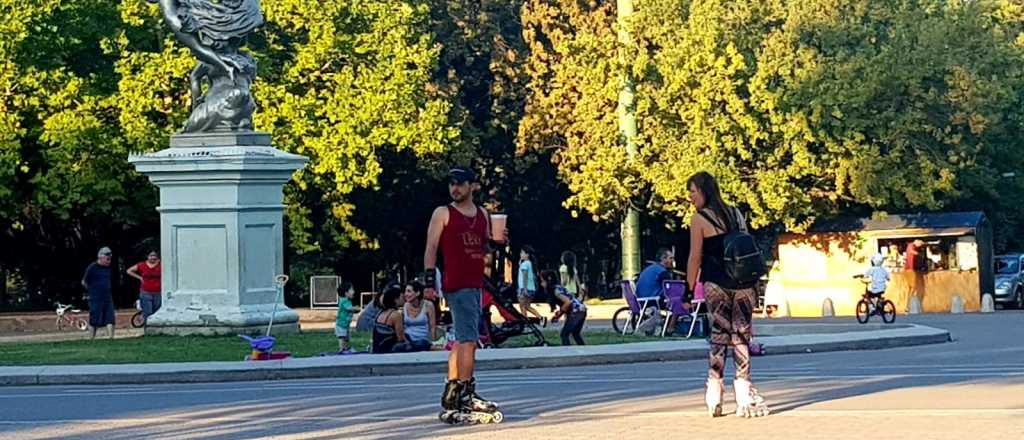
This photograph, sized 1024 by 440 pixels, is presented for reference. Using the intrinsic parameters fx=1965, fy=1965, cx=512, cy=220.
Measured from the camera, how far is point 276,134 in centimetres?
4909

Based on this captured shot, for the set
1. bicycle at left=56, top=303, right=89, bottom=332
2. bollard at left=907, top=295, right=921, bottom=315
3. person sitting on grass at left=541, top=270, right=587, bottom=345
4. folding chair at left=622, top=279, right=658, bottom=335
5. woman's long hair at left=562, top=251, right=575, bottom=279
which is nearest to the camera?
person sitting on grass at left=541, top=270, right=587, bottom=345

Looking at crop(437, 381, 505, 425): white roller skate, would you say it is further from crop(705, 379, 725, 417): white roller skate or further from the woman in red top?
the woman in red top

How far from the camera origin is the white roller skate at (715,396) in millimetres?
15102

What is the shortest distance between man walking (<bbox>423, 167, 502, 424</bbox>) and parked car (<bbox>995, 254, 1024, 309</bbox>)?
137ft

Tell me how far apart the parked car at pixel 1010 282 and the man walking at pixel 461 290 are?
41.7 meters

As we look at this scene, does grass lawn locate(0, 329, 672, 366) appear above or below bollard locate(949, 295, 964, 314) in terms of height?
below

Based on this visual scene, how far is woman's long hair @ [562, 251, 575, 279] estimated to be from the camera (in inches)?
2319

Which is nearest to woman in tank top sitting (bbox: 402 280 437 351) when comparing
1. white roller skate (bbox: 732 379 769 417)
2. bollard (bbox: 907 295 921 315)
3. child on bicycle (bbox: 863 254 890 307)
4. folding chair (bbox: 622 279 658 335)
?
folding chair (bbox: 622 279 658 335)

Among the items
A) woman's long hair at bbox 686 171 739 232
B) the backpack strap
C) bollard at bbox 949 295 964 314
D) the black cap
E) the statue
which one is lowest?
bollard at bbox 949 295 964 314

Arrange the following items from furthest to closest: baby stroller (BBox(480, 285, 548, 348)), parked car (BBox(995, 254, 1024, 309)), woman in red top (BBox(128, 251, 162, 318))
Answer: parked car (BBox(995, 254, 1024, 309)) < woman in red top (BBox(128, 251, 162, 318)) < baby stroller (BBox(480, 285, 548, 348))

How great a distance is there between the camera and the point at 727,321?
15289 millimetres

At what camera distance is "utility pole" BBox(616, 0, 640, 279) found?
4906cm

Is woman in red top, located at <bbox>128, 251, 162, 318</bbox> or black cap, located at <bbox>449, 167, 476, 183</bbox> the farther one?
woman in red top, located at <bbox>128, 251, 162, 318</bbox>

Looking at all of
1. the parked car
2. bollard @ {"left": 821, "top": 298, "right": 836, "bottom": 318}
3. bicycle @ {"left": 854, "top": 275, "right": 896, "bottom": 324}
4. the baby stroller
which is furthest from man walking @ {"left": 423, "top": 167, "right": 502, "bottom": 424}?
the parked car
